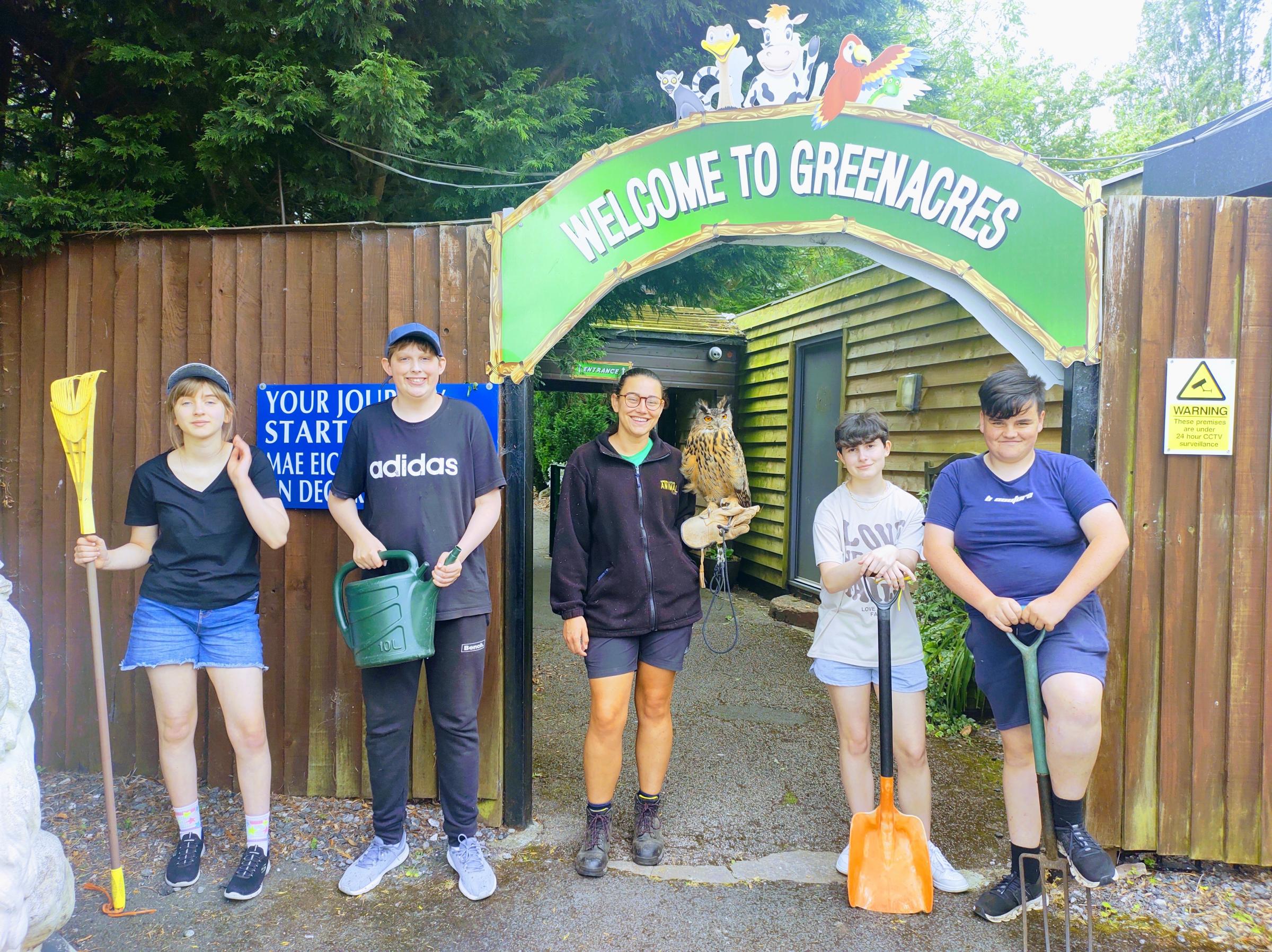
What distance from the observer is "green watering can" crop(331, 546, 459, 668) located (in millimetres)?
2729

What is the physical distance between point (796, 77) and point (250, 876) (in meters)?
3.65

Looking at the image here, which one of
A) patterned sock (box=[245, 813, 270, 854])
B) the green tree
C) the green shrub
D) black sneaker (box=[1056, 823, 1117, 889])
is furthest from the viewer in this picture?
the green tree

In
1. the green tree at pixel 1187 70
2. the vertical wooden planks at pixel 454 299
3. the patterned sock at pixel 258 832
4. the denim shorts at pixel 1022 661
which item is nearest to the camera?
the denim shorts at pixel 1022 661

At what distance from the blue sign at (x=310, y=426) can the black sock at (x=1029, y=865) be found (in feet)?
8.00

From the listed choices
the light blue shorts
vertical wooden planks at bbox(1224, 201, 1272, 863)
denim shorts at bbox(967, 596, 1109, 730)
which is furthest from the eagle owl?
vertical wooden planks at bbox(1224, 201, 1272, 863)

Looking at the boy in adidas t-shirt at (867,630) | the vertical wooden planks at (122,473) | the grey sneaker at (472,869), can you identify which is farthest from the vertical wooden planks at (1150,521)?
the vertical wooden planks at (122,473)

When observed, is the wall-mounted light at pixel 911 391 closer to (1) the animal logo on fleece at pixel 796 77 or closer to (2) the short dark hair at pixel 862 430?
(1) the animal logo on fleece at pixel 796 77

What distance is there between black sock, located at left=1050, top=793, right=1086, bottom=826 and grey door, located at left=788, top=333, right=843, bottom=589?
A: 17.5 ft

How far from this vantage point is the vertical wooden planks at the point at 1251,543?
3.12 metres

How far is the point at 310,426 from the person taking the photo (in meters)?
3.51

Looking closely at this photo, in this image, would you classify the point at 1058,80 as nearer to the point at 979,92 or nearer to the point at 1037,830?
the point at 979,92

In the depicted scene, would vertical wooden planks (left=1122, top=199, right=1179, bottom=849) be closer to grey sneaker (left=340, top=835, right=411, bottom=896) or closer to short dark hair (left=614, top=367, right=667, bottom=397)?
short dark hair (left=614, top=367, right=667, bottom=397)

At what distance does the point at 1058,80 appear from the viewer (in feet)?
76.4

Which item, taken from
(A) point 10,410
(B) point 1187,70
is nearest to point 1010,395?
(A) point 10,410
